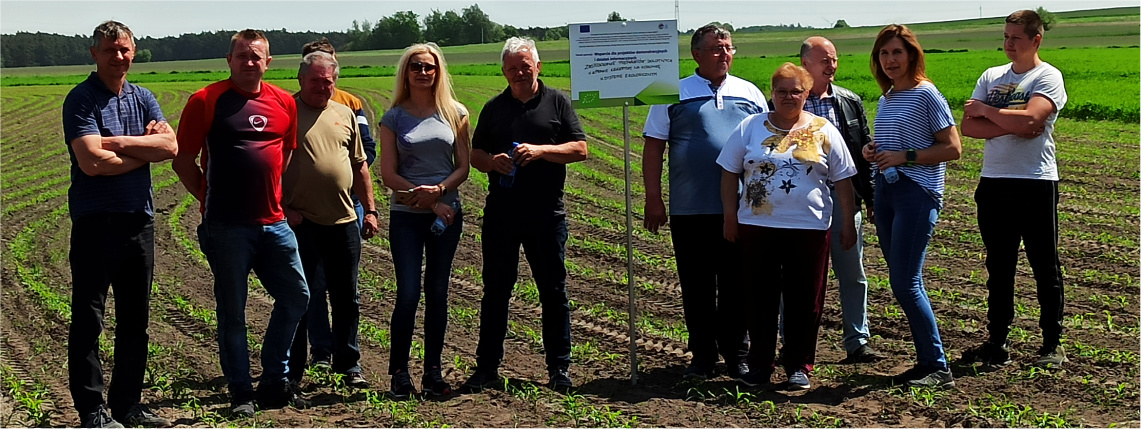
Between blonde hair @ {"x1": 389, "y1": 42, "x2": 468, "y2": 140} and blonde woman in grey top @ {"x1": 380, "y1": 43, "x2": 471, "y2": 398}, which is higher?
blonde hair @ {"x1": 389, "y1": 42, "x2": 468, "y2": 140}

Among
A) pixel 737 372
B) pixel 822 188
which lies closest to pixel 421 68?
pixel 822 188

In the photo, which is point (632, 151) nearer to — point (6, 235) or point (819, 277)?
point (6, 235)

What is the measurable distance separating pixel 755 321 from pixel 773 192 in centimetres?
76

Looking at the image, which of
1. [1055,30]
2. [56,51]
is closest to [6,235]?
[56,51]

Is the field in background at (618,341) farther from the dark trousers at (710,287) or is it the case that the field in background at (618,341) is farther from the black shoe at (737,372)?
the dark trousers at (710,287)

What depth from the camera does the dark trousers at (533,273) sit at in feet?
19.9

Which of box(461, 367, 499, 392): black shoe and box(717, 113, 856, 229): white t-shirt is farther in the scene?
box(461, 367, 499, 392): black shoe

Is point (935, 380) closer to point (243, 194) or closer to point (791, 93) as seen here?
point (791, 93)

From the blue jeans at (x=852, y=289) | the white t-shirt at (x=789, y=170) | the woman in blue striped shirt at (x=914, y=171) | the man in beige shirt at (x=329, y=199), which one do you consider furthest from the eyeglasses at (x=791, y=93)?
the man in beige shirt at (x=329, y=199)

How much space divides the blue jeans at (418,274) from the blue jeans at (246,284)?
547mm

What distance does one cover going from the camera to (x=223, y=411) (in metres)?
5.79

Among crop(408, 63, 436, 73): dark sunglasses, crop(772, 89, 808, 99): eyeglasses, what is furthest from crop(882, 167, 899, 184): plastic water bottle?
crop(408, 63, 436, 73): dark sunglasses

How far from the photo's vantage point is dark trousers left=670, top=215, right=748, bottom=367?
630cm

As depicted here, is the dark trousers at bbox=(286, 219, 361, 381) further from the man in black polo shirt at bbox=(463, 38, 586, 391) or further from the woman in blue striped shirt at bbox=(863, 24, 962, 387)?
the woman in blue striped shirt at bbox=(863, 24, 962, 387)
